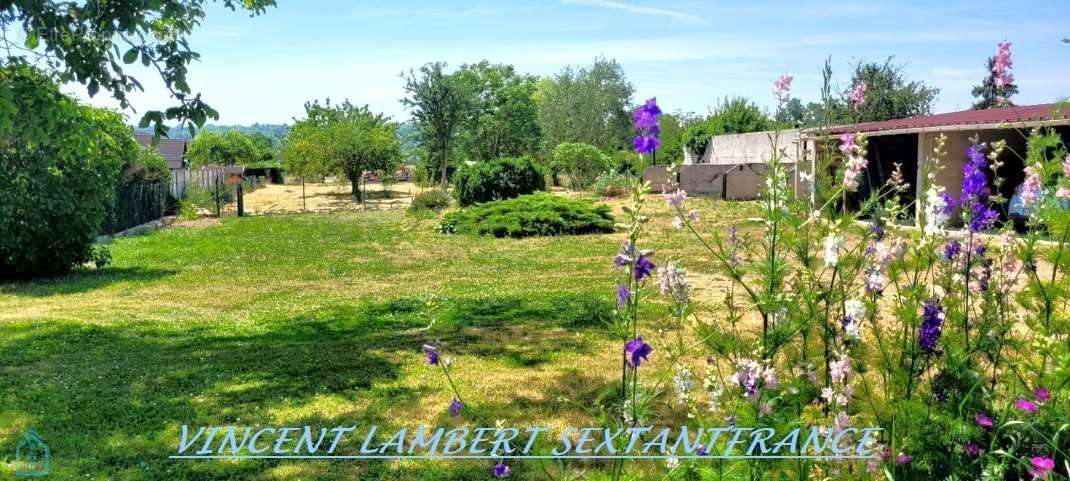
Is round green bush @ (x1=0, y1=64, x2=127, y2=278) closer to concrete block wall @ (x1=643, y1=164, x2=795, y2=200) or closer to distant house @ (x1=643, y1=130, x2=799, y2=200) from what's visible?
distant house @ (x1=643, y1=130, x2=799, y2=200)

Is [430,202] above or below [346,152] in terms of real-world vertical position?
below

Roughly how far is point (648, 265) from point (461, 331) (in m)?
5.29

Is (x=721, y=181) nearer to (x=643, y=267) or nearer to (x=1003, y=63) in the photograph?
(x=1003, y=63)

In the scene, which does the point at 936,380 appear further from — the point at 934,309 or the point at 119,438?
the point at 119,438

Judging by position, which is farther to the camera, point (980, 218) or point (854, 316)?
point (980, 218)

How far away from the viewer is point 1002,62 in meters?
3.47

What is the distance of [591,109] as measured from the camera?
53062 mm

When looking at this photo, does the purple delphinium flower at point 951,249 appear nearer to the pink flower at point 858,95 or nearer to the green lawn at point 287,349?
the pink flower at point 858,95

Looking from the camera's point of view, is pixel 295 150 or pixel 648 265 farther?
pixel 295 150

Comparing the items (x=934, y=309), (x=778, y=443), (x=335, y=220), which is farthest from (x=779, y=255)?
(x=335, y=220)

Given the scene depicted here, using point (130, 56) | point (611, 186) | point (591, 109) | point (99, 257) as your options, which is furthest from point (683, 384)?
point (591, 109)

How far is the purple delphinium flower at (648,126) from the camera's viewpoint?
2.20 metres

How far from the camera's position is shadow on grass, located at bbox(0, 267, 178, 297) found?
10.5m

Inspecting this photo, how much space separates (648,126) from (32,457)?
3.93 metres
